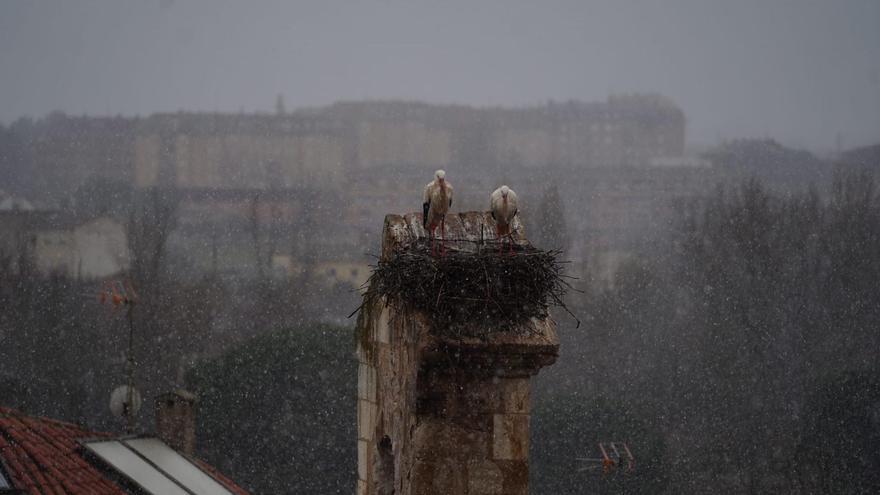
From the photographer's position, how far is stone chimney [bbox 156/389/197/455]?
11.8m

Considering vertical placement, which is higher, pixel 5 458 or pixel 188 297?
pixel 5 458

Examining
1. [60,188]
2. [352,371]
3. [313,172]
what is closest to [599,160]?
[313,172]

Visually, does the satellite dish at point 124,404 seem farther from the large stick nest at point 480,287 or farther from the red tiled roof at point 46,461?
the large stick nest at point 480,287

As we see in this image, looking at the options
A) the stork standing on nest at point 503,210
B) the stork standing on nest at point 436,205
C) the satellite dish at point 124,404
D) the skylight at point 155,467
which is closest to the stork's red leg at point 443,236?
the stork standing on nest at point 436,205

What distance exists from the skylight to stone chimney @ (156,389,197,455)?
245 millimetres

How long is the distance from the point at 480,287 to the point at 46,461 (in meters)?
6.05

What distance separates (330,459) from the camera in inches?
→ 793

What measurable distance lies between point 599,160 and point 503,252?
63366 millimetres

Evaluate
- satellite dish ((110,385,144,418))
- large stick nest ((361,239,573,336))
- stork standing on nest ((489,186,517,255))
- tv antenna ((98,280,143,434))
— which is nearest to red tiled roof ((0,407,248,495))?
tv antenna ((98,280,143,434))

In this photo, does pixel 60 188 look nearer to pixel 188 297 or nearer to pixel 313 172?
pixel 313 172

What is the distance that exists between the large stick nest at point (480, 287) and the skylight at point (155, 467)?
551 cm

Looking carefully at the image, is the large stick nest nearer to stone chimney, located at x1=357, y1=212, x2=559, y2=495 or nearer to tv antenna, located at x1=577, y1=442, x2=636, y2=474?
stone chimney, located at x1=357, y1=212, x2=559, y2=495

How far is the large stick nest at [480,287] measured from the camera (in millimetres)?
5043

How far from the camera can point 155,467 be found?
35.1 feet
